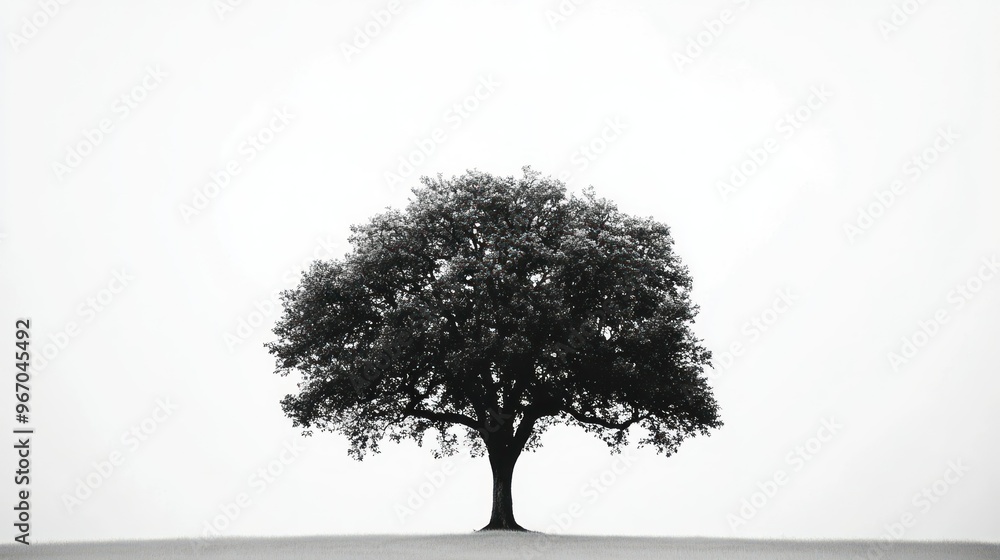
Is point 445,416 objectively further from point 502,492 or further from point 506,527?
point 506,527

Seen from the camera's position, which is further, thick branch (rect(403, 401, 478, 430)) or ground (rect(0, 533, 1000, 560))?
thick branch (rect(403, 401, 478, 430))

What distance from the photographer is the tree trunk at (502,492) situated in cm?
3662

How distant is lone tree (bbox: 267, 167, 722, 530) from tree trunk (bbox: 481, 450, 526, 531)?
0.05 m

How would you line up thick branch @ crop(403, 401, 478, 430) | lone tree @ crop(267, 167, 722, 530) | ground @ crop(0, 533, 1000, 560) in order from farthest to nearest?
thick branch @ crop(403, 401, 478, 430) < lone tree @ crop(267, 167, 722, 530) < ground @ crop(0, 533, 1000, 560)

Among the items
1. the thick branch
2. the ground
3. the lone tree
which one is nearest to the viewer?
the ground

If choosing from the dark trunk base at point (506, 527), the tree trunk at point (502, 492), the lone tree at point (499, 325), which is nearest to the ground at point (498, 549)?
the dark trunk base at point (506, 527)

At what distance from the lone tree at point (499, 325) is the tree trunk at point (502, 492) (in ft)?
0.18

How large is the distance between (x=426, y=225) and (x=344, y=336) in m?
5.24

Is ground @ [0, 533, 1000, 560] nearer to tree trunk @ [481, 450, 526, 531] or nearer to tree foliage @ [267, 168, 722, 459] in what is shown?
tree trunk @ [481, 450, 526, 531]

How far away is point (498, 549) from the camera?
29.6 meters

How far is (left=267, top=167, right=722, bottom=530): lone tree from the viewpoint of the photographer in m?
34.6

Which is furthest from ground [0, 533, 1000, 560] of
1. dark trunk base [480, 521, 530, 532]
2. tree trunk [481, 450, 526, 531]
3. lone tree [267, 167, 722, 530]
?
lone tree [267, 167, 722, 530]

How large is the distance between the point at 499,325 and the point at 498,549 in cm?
826

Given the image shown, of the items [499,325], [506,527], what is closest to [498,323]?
[499,325]
